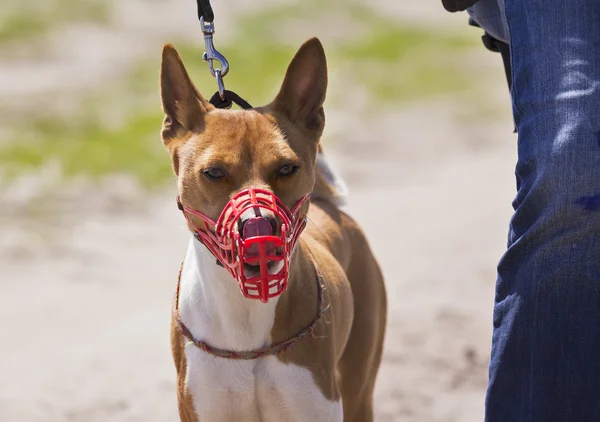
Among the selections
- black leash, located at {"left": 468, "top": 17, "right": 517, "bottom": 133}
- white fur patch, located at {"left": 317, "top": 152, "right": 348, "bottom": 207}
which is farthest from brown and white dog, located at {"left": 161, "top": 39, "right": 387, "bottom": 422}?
white fur patch, located at {"left": 317, "top": 152, "right": 348, "bottom": 207}

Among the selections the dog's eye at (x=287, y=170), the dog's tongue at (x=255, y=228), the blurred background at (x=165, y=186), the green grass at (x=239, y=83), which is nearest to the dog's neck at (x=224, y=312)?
the dog's eye at (x=287, y=170)

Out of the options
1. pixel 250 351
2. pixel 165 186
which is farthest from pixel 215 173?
pixel 165 186

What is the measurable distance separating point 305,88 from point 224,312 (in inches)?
31.9

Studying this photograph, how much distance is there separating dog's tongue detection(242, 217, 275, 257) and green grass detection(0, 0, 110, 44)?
11.8 meters

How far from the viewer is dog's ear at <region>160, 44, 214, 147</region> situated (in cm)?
341

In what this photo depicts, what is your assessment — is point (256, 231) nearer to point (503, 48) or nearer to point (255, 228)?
point (255, 228)

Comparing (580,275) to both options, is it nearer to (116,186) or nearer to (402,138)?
(116,186)

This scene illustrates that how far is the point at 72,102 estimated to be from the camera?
39.0 feet

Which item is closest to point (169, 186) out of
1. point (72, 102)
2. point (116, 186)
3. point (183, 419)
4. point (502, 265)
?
point (116, 186)

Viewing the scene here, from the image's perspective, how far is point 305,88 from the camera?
3.53 m

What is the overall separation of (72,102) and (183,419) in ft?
29.5

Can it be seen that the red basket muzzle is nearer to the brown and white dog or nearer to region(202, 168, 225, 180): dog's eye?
the brown and white dog

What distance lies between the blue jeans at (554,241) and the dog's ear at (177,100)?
116 centimetres

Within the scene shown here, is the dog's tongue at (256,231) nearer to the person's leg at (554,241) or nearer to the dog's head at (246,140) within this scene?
the dog's head at (246,140)
